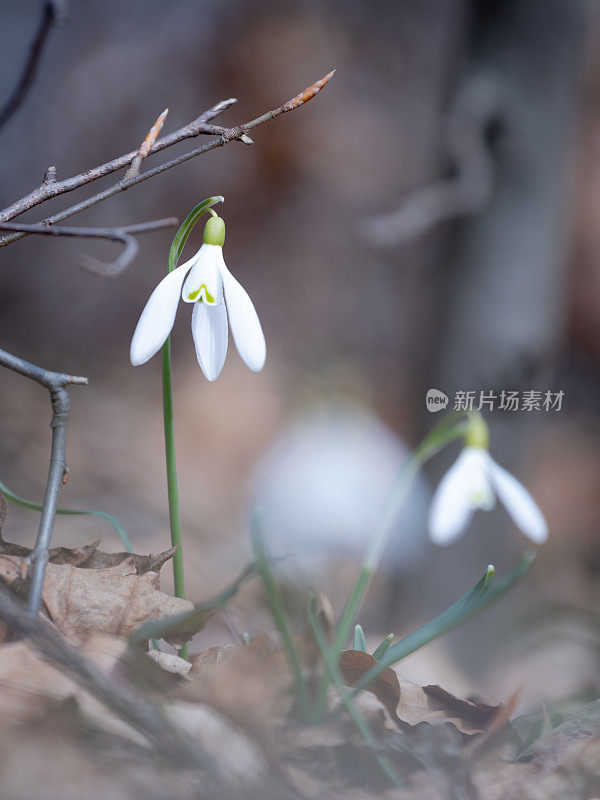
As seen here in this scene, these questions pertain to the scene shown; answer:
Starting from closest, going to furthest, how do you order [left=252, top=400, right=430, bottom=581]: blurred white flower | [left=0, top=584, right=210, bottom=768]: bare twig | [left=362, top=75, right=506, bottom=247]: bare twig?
[left=0, top=584, right=210, bottom=768]: bare twig
[left=362, top=75, right=506, bottom=247]: bare twig
[left=252, top=400, right=430, bottom=581]: blurred white flower

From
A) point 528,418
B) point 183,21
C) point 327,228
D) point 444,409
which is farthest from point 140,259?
point 528,418

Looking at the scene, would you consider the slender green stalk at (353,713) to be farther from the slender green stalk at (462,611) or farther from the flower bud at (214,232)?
the flower bud at (214,232)

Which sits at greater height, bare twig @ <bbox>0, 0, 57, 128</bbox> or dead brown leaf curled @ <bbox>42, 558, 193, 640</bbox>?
bare twig @ <bbox>0, 0, 57, 128</bbox>

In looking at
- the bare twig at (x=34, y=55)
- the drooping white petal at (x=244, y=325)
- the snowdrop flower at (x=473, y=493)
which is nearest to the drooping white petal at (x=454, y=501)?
the snowdrop flower at (x=473, y=493)

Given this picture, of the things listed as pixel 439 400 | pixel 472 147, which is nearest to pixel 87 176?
pixel 439 400

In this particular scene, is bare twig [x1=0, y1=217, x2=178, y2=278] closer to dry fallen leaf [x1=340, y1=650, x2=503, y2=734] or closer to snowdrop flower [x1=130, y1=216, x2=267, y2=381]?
snowdrop flower [x1=130, y1=216, x2=267, y2=381]

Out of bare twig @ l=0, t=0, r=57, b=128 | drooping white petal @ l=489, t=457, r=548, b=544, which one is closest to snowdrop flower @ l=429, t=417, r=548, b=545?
drooping white petal @ l=489, t=457, r=548, b=544

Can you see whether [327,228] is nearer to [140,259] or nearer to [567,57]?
[140,259]

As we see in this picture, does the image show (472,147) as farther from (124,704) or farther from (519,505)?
(124,704)
